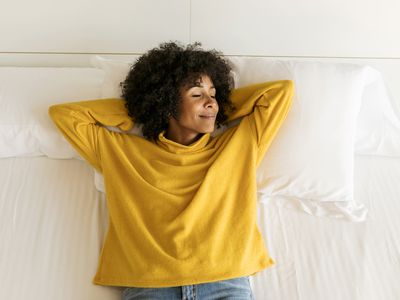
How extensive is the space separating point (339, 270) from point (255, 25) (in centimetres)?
94

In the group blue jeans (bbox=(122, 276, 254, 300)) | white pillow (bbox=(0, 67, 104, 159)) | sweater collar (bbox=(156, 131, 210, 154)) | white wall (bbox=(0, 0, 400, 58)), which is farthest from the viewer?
white wall (bbox=(0, 0, 400, 58))

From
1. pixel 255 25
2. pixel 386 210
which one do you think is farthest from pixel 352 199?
pixel 255 25

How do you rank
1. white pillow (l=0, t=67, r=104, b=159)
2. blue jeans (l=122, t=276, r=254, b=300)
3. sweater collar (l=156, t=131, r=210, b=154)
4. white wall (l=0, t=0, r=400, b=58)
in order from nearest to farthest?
blue jeans (l=122, t=276, r=254, b=300), sweater collar (l=156, t=131, r=210, b=154), white pillow (l=0, t=67, r=104, b=159), white wall (l=0, t=0, r=400, b=58)

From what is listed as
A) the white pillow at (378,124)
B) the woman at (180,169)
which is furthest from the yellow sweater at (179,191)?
the white pillow at (378,124)

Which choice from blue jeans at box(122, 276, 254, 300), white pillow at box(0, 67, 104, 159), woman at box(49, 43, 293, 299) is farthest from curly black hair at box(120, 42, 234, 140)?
Result: blue jeans at box(122, 276, 254, 300)

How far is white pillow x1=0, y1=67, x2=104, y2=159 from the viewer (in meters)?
1.38

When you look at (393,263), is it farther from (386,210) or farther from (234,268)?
(234,268)

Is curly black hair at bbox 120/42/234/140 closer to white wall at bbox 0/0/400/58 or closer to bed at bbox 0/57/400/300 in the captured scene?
bed at bbox 0/57/400/300

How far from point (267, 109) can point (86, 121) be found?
55 cm

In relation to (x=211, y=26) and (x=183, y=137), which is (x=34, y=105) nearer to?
(x=183, y=137)

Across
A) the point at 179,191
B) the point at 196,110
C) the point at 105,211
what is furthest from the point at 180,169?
the point at 105,211

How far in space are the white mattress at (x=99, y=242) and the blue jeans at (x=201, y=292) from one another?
9 cm

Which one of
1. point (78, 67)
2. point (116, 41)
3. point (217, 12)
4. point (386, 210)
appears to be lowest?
point (386, 210)

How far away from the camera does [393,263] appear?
48.0 inches
